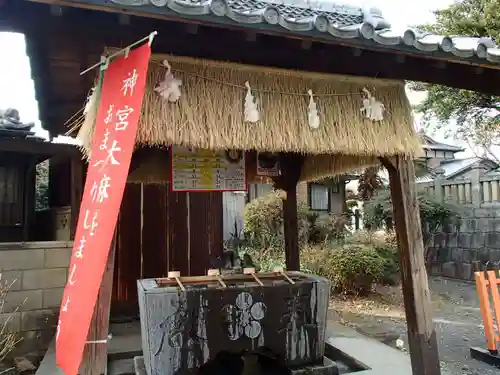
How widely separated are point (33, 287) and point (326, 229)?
941 cm

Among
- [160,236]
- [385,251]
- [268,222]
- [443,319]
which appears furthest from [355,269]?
[160,236]

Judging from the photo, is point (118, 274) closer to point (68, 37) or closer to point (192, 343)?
point (192, 343)

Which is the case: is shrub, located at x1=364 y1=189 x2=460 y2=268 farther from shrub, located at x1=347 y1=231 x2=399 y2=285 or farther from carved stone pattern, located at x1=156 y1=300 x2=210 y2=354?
carved stone pattern, located at x1=156 y1=300 x2=210 y2=354

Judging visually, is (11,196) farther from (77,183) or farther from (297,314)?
(297,314)

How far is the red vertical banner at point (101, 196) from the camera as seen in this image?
2477mm

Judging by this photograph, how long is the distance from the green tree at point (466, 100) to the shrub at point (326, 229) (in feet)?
14.6

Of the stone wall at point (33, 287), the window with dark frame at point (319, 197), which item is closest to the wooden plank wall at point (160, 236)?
the stone wall at point (33, 287)

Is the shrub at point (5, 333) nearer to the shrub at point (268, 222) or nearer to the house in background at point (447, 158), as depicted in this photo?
the shrub at point (268, 222)

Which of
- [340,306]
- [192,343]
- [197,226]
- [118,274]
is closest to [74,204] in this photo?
[118,274]

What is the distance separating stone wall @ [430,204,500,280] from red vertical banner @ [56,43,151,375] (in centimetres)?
1173

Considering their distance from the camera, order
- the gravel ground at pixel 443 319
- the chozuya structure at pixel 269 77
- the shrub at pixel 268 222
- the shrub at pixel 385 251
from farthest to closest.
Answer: the shrub at pixel 268 222, the shrub at pixel 385 251, the gravel ground at pixel 443 319, the chozuya structure at pixel 269 77

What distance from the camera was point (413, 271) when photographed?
3990 mm

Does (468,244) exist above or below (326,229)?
below

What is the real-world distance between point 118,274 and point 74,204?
6.11ft
